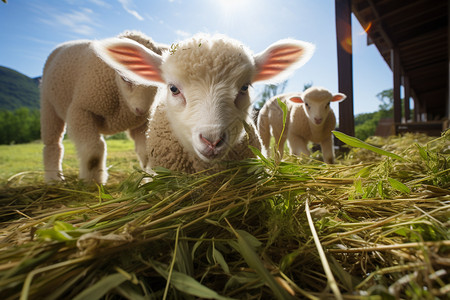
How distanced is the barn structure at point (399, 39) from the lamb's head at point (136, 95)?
3387 mm

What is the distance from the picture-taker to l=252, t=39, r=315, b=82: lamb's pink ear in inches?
62.8

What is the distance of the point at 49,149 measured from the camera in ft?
10.8

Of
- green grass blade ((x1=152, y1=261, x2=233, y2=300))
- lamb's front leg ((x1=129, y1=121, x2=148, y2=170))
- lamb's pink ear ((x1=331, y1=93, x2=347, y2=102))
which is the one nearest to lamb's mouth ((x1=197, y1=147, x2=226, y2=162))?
green grass blade ((x1=152, y1=261, x2=233, y2=300))

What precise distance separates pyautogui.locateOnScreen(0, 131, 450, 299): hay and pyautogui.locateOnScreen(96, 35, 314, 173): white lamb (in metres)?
0.23

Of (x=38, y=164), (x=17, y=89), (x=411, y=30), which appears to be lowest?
(x=38, y=164)

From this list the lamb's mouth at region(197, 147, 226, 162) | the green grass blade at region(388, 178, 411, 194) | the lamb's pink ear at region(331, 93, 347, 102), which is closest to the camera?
the green grass blade at region(388, 178, 411, 194)

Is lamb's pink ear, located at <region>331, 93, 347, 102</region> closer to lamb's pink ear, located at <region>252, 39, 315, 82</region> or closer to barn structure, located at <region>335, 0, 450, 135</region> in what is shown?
barn structure, located at <region>335, 0, 450, 135</region>

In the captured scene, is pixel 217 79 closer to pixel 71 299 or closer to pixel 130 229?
pixel 130 229

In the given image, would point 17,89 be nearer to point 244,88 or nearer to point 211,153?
point 244,88

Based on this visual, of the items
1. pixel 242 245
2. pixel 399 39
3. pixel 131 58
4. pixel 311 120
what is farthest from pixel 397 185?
pixel 399 39

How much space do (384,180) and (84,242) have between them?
4.17 feet

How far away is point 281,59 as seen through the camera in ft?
5.57

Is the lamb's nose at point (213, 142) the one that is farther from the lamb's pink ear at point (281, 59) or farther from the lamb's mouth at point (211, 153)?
the lamb's pink ear at point (281, 59)

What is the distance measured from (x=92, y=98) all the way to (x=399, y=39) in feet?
37.9
